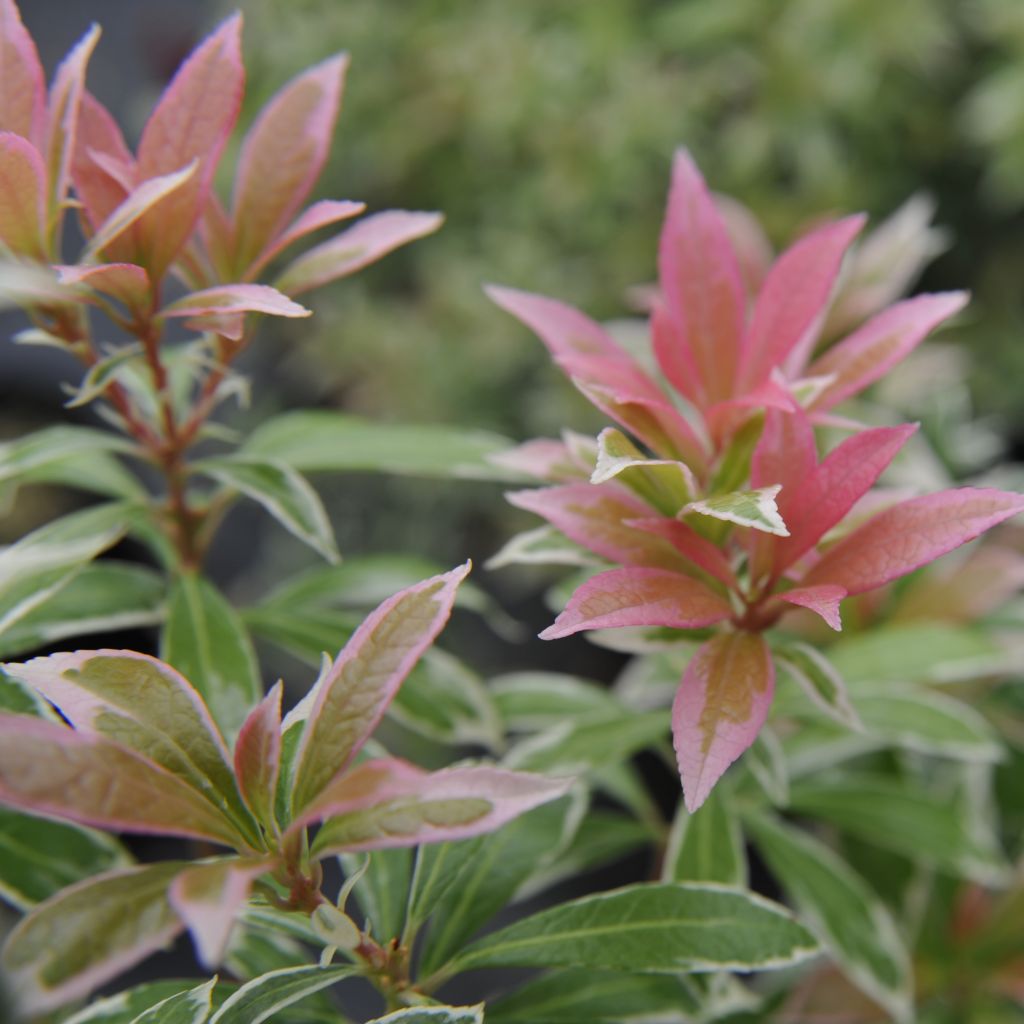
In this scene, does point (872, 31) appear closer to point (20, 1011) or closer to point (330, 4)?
point (330, 4)

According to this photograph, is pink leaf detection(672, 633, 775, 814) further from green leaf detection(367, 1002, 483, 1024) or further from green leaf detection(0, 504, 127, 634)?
green leaf detection(0, 504, 127, 634)

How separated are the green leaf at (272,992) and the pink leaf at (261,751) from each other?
0.31ft

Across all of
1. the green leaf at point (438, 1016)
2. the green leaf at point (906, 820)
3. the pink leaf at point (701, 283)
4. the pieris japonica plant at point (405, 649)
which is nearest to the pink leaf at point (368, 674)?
the pieris japonica plant at point (405, 649)

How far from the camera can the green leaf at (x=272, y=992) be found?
0.43 meters

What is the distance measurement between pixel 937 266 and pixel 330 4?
1092mm

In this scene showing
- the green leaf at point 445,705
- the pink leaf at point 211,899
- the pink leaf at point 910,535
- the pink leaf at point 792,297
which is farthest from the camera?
the green leaf at point 445,705

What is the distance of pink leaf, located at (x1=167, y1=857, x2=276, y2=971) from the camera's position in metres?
0.31

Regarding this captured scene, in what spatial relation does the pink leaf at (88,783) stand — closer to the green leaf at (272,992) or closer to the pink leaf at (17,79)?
the green leaf at (272,992)

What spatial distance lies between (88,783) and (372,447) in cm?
34

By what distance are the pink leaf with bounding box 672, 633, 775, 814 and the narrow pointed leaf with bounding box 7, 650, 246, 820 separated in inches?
6.6

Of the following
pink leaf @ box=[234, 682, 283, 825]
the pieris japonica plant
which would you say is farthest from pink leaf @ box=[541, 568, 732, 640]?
pink leaf @ box=[234, 682, 283, 825]

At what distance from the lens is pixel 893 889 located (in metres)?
0.80

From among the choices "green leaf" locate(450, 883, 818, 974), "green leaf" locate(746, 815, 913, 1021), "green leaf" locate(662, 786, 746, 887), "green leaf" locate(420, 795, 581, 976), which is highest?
"green leaf" locate(450, 883, 818, 974)

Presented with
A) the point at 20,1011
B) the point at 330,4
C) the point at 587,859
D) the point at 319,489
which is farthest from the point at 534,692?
the point at 330,4
